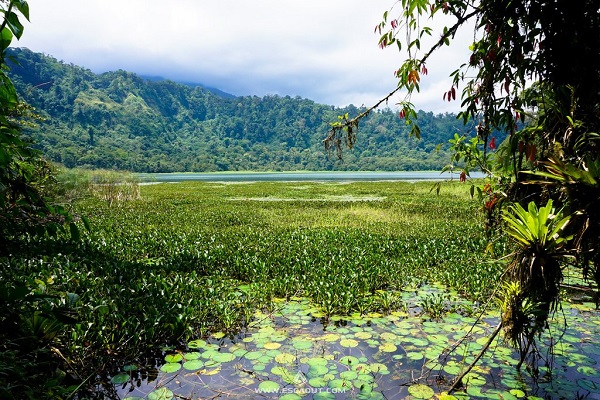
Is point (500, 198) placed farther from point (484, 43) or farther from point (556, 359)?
point (556, 359)

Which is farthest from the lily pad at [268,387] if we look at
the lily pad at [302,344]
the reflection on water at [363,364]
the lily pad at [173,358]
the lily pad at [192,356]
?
the lily pad at [173,358]

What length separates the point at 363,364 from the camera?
417 cm

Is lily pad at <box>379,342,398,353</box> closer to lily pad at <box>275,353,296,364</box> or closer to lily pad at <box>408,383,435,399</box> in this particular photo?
lily pad at <box>408,383,435,399</box>

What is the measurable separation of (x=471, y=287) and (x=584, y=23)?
4957 millimetres

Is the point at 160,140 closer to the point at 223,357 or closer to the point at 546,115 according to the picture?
the point at 223,357

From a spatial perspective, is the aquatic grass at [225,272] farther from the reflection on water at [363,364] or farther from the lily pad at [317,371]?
the lily pad at [317,371]

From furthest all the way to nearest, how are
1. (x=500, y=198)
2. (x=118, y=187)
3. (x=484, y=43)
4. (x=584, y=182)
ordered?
(x=118, y=187) < (x=500, y=198) < (x=484, y=43) < (x=584, y=182)

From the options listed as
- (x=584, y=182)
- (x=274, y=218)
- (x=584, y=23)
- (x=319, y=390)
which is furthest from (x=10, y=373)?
(x=274, y=218)

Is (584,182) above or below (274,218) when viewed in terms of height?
above

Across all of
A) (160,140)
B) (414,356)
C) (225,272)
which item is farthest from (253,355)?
(160,140)

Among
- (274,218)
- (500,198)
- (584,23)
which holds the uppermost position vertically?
(584,23)

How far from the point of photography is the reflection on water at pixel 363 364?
12.0 ft

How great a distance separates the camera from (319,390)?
3.70m

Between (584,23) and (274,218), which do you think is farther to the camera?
(274,218)
